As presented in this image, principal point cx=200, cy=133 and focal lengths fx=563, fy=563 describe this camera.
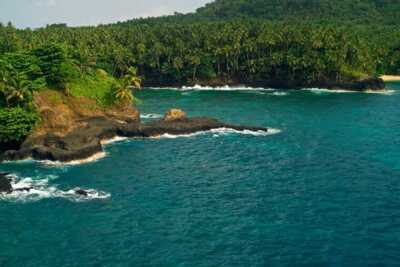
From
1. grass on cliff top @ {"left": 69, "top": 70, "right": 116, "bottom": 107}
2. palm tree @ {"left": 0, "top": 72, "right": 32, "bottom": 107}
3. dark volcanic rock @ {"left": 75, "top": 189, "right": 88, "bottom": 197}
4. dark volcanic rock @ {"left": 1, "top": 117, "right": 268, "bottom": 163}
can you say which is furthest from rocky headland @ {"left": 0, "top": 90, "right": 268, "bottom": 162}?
dark volcanic rock @ {"left": 75, "top": 189, "right": 88, "bottom": 197}

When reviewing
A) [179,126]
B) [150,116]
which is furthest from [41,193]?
[150,116]

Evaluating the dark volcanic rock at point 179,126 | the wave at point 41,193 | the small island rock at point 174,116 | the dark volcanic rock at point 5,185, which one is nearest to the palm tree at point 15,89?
the dark volcanic rock at point 5,185

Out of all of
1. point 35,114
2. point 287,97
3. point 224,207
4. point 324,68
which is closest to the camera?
point 224,207

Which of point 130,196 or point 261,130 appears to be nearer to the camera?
point 130,196

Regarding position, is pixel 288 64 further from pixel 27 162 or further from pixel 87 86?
pixel 27 162

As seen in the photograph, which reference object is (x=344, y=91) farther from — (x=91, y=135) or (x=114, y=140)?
(x=91, y=135)

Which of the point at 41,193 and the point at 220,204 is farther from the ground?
the point at 41,193

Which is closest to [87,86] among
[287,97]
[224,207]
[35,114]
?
[35,114]
